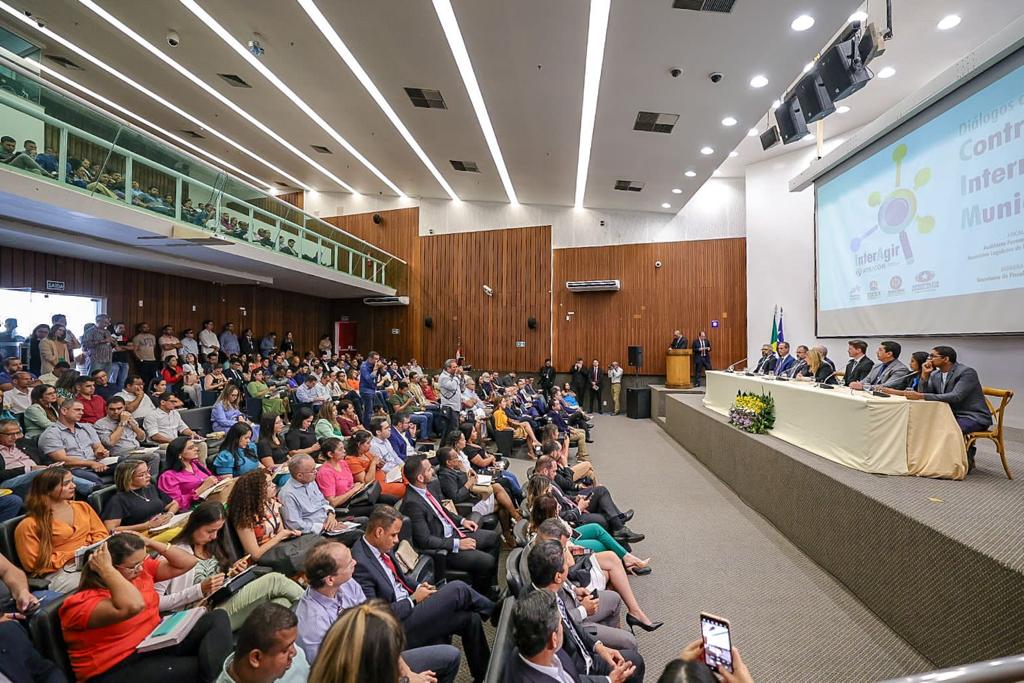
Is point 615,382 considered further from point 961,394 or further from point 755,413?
point 961,394

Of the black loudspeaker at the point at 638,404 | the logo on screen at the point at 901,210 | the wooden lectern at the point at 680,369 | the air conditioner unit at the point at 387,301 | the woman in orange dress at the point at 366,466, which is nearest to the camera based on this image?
the woman in orange dress at the point at 366,466

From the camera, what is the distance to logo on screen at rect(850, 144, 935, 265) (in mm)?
4957

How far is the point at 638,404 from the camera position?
35.5ft

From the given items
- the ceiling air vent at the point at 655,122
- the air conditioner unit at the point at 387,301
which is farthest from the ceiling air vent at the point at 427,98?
the air conditioner unit at the point at 387,301

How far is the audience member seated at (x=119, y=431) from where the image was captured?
410 centimetres

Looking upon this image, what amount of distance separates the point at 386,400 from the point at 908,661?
258 inches

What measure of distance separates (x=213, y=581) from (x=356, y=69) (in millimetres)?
7297

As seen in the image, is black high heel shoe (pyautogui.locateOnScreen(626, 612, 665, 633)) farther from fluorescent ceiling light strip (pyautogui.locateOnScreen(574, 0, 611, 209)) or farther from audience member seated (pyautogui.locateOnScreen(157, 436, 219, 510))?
fluorescent ceiling light strip (pyautogui.locateOnScreen(574, 0, 611, 209))

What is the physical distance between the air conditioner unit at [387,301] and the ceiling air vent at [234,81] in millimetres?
5817

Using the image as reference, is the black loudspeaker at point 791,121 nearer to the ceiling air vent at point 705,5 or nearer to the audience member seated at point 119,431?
the ceiling air vent at point 705,5

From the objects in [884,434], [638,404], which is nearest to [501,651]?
[884,434]

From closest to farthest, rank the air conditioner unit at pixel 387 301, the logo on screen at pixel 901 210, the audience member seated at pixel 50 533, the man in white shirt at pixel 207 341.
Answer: the audience member seated at pixel 50 533, the logo on screen at pixel 901 210, the man in white shirt at pixel 207 341, the air conditioner unit at pixel 387 301

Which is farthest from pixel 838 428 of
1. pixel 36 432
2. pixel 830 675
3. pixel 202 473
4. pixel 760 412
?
pixel 36 432

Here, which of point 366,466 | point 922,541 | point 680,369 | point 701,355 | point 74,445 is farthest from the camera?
point 701,355
